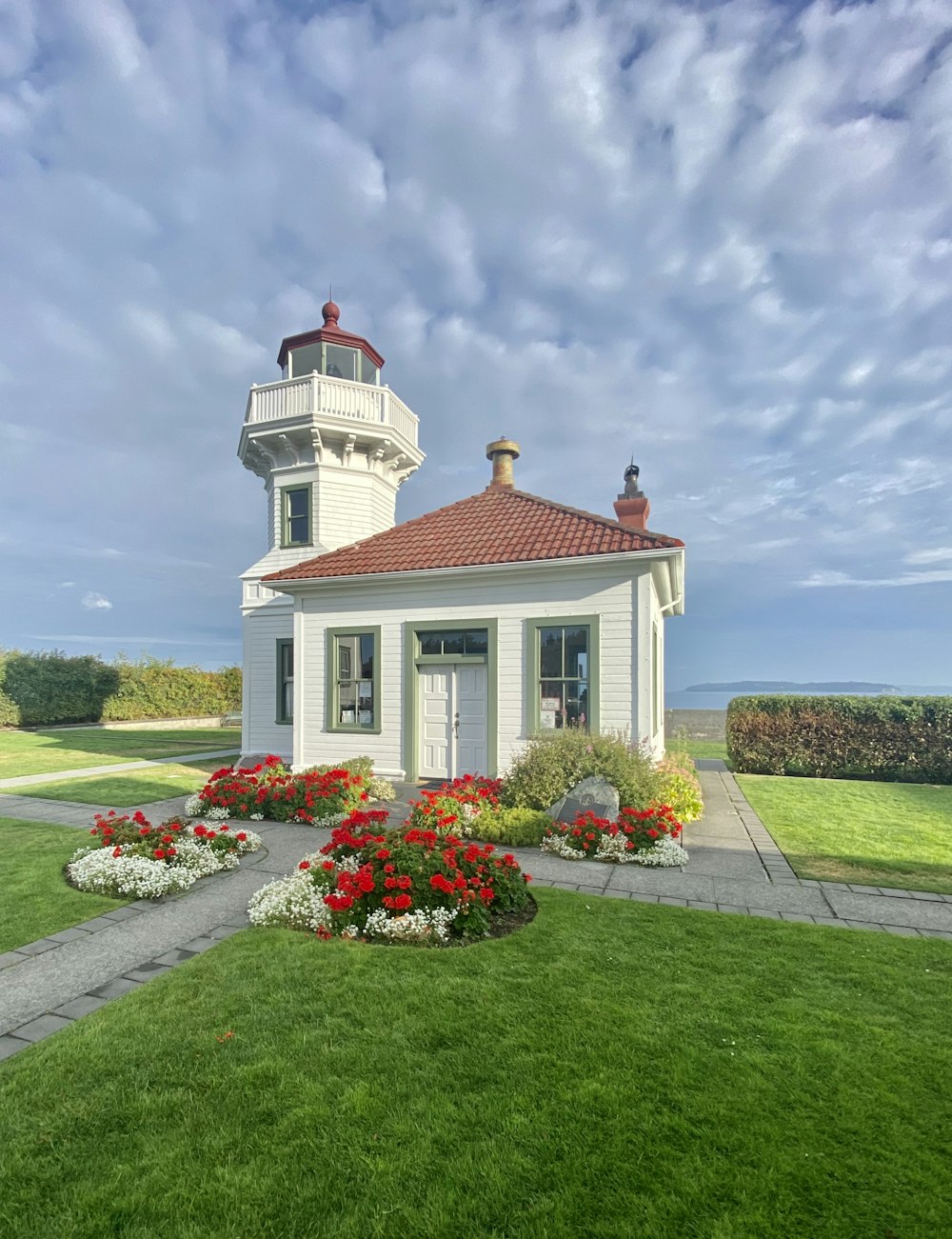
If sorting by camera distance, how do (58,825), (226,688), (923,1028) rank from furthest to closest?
(226,688), (58,825), (923,1028)

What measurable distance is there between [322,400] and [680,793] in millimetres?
11039

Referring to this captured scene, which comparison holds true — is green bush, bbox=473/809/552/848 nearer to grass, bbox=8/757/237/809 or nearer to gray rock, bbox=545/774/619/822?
gray rock, bbox=545/774/619/822

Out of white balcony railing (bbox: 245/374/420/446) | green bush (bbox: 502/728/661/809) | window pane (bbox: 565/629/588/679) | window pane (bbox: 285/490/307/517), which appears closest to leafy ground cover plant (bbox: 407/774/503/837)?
green bush (bbox: 502/728/661/809)

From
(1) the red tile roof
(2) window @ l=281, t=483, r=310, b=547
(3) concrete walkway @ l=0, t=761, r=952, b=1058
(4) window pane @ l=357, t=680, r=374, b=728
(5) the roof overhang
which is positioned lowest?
(3) concrete walkway @ l=0, t=761, r=952, b=1058

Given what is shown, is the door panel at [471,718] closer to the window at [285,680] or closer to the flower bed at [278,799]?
the flower bed at [278,799]

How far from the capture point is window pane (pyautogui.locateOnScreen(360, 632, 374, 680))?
37.8ft

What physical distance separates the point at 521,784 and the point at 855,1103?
5.92 metres

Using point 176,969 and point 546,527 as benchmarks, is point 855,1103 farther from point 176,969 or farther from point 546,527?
point 546,527

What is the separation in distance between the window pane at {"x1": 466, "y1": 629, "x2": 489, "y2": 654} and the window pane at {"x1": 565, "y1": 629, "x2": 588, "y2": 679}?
4.72ft

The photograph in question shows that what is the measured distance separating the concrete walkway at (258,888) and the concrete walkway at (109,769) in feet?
23.5

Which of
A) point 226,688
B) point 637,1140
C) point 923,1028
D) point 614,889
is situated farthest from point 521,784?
point 226,688

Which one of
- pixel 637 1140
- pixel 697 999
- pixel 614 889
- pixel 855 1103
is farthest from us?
pixel 614 889

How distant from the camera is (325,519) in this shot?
46.1ft

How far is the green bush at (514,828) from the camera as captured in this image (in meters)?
7.39
